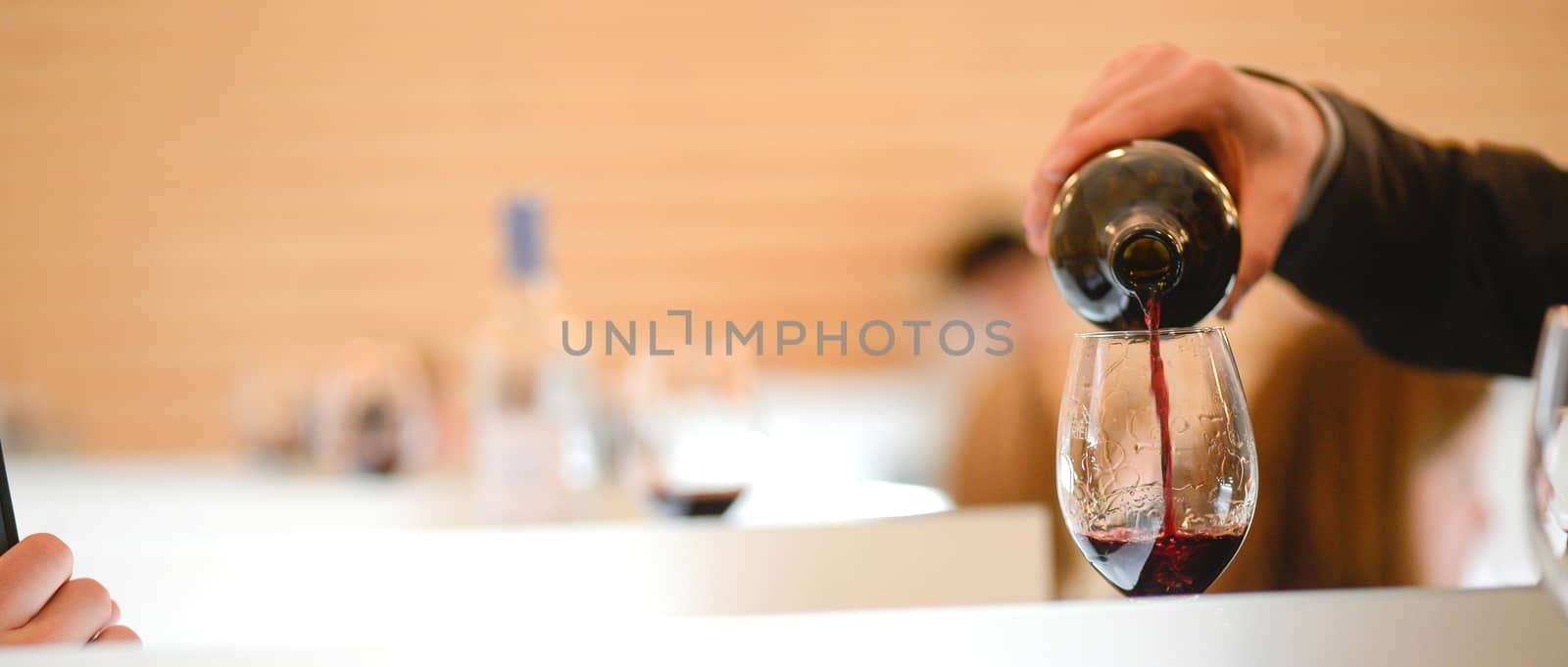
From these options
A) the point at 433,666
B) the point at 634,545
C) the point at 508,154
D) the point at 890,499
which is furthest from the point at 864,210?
the point at 433,666

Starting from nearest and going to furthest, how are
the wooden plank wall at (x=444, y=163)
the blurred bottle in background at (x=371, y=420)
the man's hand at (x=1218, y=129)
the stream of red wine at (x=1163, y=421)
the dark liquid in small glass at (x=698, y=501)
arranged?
the stream of red wine at (x=1163, y=421) < the man's hand at (x=1218, y=129) < the dark liquid in small glass at (x=698, y=501) < the blurred bottle in background at (x=371, y=420) < the wooden plank wall at (x=444, y=163)

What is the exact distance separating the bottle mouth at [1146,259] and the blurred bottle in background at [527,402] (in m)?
0.74

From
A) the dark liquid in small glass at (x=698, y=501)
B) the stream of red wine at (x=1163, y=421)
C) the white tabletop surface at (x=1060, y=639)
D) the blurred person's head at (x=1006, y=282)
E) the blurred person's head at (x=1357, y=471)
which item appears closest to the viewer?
the white tabletop surface at (x=1060, y=639)

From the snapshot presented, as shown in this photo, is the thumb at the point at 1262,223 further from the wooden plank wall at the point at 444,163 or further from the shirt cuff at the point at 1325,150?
the wooden plank wall at the point at 444,163

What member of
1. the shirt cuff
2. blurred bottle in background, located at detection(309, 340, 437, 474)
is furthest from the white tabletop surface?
blurred bottle in background, located at detection(309, 340, 437, 474)

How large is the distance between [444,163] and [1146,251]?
11.8ft

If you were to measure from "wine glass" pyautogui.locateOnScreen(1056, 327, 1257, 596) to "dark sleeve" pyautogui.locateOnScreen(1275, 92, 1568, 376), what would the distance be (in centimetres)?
34

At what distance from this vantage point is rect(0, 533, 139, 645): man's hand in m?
0.43

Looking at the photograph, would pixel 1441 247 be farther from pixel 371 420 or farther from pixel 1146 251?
pixel 371 420

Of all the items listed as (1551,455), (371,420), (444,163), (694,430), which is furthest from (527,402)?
(444,163)

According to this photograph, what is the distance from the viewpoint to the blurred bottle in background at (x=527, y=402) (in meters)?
A: 1.21

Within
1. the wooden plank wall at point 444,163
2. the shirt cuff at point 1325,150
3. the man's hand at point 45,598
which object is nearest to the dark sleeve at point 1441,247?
the shirt cuff at point 1325,150

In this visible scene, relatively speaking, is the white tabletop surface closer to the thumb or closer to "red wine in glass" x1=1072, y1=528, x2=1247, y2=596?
"red wine in glass" x1=1072, y1=528, x2=1247, y2=596

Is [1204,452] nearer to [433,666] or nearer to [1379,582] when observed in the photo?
[433,666]
